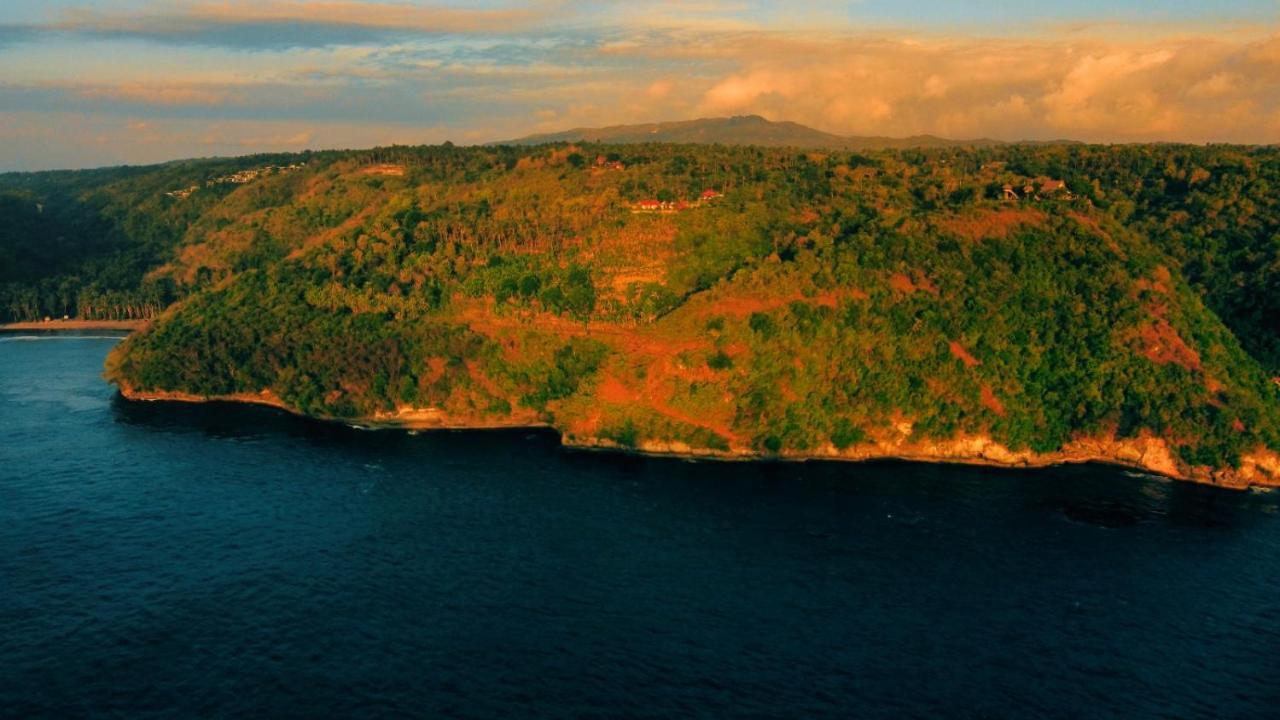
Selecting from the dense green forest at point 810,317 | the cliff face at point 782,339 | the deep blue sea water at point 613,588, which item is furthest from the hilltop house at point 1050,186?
the deep blue sea water at point 613,588

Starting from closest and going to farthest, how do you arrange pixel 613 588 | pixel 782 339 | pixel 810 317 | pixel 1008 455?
pixel 613 588, pixel 1008 455, pixel 782 339, pixel 810 317

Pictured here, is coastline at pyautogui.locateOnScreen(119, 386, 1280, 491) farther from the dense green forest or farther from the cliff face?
the dense green forest

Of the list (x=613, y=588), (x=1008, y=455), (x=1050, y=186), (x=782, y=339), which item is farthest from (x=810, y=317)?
(x=1050, y=186)

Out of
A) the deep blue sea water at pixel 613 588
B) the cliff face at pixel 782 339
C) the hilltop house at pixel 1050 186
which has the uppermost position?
the hilltop house at pixel 1050 186

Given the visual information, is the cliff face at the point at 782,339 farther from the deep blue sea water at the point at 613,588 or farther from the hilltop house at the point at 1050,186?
the deep blue sea water at the point at 613,588

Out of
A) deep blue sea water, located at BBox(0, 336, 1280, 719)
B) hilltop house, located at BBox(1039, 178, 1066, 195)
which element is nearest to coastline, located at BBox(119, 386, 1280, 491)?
deep blue sea water, located at BBox(0, 336, 1280, 719)

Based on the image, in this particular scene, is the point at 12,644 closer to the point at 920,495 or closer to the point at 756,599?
the point at 756,599

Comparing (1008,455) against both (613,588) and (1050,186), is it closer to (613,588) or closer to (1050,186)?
(613,588)
